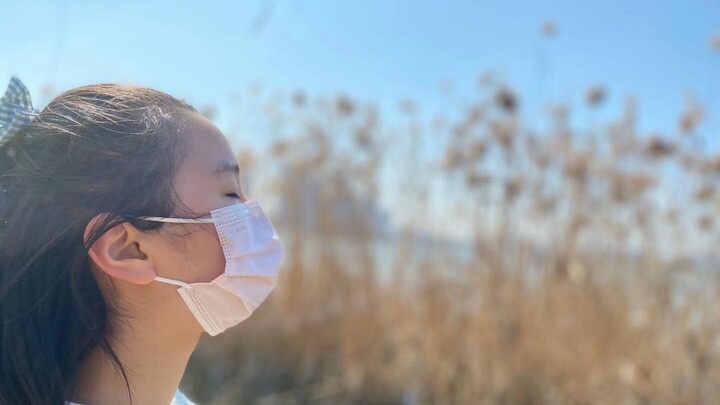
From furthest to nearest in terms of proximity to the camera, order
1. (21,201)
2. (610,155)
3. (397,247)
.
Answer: (397,247) → (610,155) → (21,201)

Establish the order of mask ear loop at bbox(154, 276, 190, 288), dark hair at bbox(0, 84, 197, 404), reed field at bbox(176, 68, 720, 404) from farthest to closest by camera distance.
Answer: reed field at bbox(176, 68, 720, 404) < mask ear loop at bbox(154, 276, 190, 288) < dark hair at bbox(0, 84, 197, 404)

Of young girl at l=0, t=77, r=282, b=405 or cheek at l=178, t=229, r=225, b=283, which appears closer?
young girl at l=0, t=77, r=282, b=405

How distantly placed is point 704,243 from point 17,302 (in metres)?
4.06

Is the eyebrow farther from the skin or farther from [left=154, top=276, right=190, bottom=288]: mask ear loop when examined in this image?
[left=154, top=276, right=190, bottom=288]: mask ear loop

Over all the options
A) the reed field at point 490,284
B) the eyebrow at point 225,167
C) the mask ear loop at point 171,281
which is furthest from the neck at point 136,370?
the reed field at point 490,284

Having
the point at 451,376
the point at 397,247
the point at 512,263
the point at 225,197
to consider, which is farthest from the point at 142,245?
the point at 397,247

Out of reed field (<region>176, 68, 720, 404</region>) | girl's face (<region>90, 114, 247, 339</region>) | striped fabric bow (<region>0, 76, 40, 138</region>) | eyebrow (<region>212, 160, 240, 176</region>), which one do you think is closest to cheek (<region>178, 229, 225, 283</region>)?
girl's face (<region>90, 114, 247, 339</region>)

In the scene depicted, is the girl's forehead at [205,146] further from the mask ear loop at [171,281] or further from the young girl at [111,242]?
the mask ear loop at [171,281]

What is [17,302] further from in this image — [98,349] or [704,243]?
[704,243]

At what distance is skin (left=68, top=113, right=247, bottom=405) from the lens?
1.46m

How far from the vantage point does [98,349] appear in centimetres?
149

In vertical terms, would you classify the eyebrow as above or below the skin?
above

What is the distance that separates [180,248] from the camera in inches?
60.2

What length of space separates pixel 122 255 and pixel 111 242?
0.04 meters
